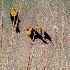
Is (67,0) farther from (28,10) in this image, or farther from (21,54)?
(21,54)

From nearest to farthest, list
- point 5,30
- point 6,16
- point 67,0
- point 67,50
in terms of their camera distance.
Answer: point 67,50 < point 5,30 < point 6,16 < point 67,0

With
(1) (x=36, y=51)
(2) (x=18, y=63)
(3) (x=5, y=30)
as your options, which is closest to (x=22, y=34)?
(3) (x=5, y=30)

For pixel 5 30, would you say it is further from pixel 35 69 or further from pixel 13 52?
pixel 35 69

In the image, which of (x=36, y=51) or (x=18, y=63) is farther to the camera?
(x=36, y=51)

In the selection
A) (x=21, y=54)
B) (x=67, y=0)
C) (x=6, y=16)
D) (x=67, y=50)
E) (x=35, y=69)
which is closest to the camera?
(x=35, y=69)

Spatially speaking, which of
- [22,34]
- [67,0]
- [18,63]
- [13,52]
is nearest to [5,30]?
[22,34]

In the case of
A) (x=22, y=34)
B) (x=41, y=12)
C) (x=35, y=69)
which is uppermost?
(x=41, y=12)

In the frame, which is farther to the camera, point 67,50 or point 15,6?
point 15,6

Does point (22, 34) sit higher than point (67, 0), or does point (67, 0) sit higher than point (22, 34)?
point (67, 0)

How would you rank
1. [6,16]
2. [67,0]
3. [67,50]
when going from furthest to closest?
[67,0] → [6,16] → [67,50]
